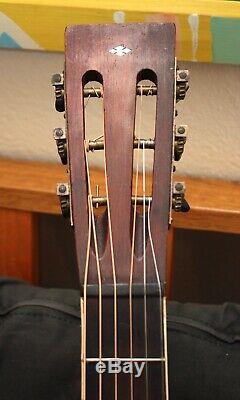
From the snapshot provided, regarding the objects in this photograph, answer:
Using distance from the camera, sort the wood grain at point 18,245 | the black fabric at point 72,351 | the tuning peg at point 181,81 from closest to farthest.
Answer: the tuning peg at point 181,81 < the black fabric at point 72,351 < the wood grain at point 18,245

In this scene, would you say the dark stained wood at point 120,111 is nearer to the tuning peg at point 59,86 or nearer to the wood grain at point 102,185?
the tuning peg at point 59,86

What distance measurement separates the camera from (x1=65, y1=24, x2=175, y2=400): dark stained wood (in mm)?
581

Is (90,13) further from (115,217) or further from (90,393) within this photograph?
(90,393)

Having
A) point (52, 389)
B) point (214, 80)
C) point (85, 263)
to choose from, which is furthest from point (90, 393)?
point (214, 80)

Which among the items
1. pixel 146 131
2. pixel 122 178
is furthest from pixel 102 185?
pixel 122 178

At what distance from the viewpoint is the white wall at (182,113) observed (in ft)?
2.84

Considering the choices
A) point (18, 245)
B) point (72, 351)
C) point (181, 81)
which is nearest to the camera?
point (181, 81)

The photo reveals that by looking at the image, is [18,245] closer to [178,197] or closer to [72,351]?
[72,351]

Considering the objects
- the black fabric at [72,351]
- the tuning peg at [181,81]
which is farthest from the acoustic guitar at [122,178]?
the black fabric at [72,351]

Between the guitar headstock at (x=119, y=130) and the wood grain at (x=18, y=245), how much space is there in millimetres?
353

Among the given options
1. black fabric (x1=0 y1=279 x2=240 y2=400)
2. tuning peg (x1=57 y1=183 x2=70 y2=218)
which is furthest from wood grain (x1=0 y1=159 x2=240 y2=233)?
tuning peg (x1=57 y1=183 x2=70 y2=218)

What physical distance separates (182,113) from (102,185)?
167 mm

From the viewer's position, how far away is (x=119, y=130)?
1.92 feet

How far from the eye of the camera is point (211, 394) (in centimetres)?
80
